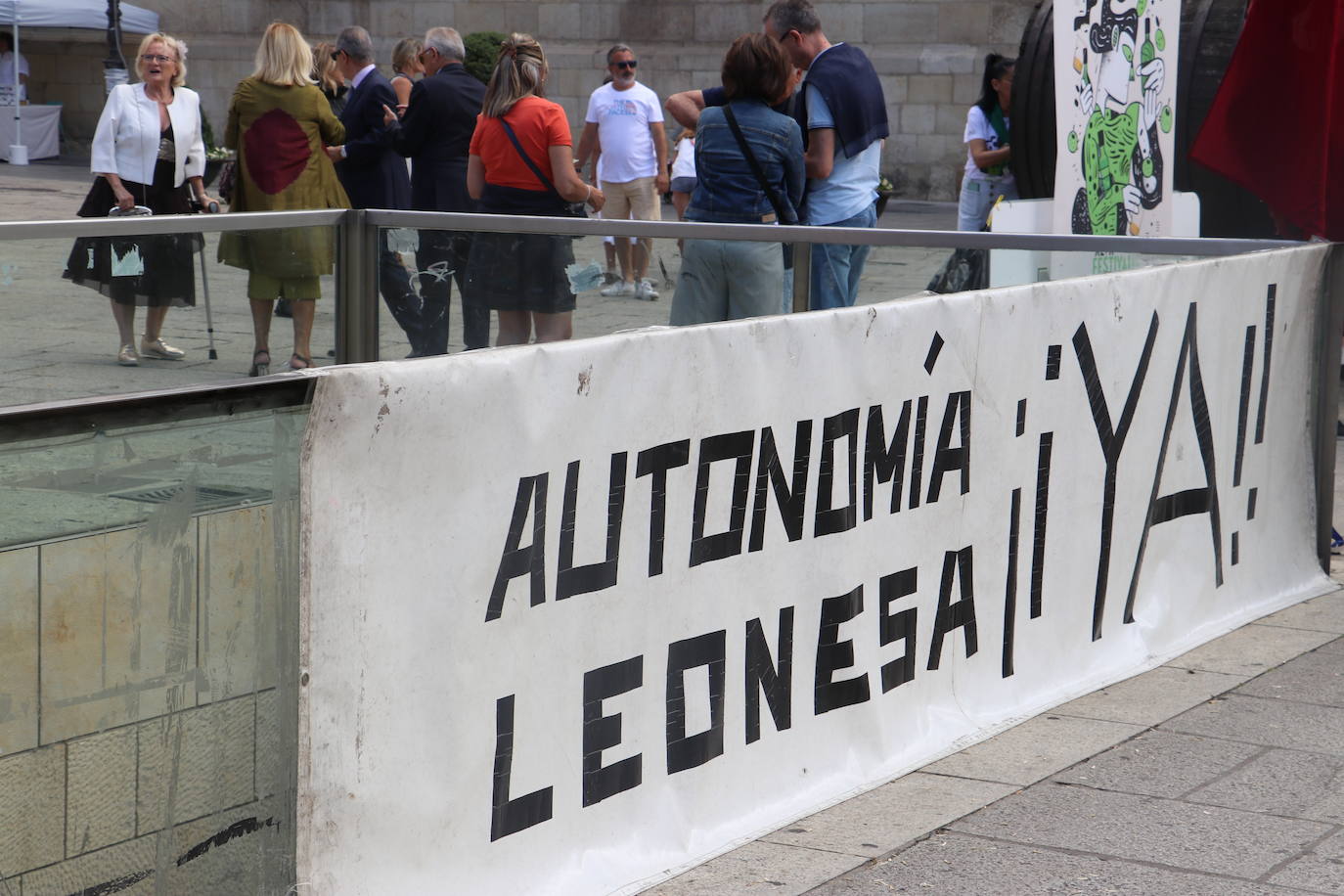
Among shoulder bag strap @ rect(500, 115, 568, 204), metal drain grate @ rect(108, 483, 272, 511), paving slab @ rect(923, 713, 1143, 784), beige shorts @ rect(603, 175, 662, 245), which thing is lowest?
paving slab @ rect(923, 713, 1143, 784)

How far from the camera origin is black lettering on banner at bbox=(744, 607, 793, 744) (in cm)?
372

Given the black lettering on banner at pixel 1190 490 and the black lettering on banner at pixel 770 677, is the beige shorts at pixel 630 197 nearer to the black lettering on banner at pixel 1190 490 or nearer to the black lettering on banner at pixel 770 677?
the black lettering on banner at pixel 1190 490

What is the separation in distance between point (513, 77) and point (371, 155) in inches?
61.3

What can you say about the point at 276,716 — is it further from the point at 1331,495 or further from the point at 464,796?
the point at 1331,495

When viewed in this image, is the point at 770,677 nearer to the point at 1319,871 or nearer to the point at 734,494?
the point at 734,494

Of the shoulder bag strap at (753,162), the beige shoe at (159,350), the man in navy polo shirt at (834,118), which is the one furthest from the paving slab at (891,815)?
the man in navy polo shirt at (834,118)

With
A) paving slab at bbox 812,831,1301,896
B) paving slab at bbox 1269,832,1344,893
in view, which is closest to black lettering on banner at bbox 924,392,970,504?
paving slab at bbox 812,831,1301,896

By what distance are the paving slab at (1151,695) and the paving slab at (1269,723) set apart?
0.20 feet

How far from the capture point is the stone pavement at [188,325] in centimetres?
567

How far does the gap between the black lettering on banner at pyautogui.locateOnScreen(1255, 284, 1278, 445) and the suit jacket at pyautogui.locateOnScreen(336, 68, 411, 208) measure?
5.26 m

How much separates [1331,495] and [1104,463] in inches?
68.0

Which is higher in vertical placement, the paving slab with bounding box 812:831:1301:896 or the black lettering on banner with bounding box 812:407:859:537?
the black lettering on banner with bounding box 812:407:859:537

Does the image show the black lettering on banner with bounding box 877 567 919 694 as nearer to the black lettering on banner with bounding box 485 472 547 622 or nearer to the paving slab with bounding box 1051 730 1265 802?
the paving slab with bounding box 1051 730 1265 802

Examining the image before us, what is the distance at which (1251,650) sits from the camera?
5352 mm
